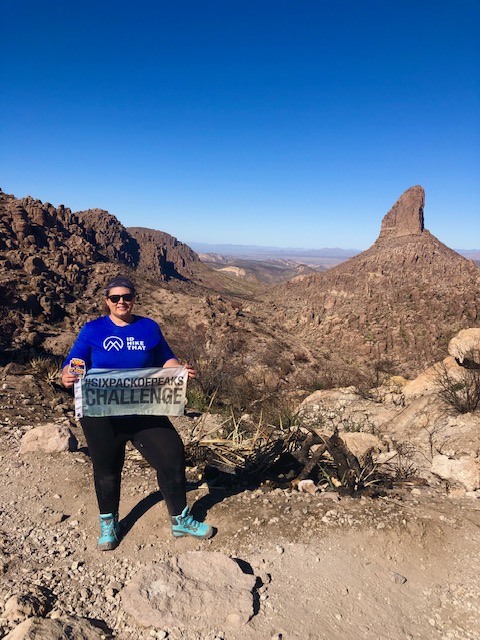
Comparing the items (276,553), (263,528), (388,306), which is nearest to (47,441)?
(263,528)

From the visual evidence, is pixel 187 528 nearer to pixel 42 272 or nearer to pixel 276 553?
pixel 276 553

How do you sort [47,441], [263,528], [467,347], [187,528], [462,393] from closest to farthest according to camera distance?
[187,528] < [263,528] < [47,441] < [462,393] < [467,347]

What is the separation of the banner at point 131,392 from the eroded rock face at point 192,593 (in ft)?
3.54

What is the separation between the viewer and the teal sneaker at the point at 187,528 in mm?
3098

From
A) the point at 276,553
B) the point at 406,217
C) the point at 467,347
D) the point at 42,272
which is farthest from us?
the point at 406,217

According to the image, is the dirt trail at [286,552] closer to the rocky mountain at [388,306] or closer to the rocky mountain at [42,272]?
the rocky mountain at [42,272]

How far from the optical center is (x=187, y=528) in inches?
122

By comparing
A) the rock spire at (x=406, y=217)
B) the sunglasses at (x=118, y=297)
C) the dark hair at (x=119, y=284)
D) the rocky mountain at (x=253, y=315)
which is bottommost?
the rocky mountain at (x=253, y=315)

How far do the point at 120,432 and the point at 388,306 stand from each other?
30455 millimetres

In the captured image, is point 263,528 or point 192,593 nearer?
point 192,593

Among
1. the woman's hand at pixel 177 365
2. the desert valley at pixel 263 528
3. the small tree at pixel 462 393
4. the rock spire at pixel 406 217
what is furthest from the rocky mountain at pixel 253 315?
the rock spire at pixel 406 217

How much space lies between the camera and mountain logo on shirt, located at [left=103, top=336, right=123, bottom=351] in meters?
3.01

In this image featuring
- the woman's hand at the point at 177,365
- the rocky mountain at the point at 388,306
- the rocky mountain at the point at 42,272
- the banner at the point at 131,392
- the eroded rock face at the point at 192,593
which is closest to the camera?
the eroded rock face at the point at 192,593

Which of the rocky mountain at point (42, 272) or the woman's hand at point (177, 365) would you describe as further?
the rocky mountain at point (42, 272)
